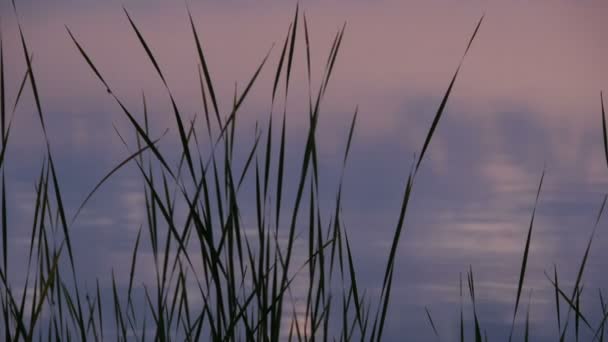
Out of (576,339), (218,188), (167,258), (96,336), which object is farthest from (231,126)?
(576,339)

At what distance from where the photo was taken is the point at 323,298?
56.3 inches

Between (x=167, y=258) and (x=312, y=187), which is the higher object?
(x=312, y=187)

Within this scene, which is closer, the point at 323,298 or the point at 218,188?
the point at 218,188

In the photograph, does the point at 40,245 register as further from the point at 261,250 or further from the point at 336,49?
the point at 336,49

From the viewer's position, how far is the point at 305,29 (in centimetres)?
141

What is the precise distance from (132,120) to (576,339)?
109 centimetres

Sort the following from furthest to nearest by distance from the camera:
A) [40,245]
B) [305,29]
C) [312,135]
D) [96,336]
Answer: [96,336], [40,245], [305,29], [312,135]

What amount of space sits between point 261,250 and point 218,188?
0.14 metres

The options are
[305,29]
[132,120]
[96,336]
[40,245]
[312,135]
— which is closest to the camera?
[132,120]

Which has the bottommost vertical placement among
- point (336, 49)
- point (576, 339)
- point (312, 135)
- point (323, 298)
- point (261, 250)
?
point (576, 339)

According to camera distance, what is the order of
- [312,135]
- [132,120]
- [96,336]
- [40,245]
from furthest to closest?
[96,336] → [40,245] → [312,135] → [132,120]

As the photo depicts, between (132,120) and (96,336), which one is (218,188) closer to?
(132,120)

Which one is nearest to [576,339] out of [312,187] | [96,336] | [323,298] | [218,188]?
[323,298]

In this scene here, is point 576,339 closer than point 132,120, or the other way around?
point 132,120
